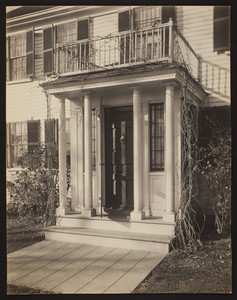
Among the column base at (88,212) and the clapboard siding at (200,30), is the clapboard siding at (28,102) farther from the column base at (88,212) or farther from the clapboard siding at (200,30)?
the clapboard siding at (200,30)

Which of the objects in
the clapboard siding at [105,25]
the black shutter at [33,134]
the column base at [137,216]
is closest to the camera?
the column base at [137,216]

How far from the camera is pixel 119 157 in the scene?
22.2ft

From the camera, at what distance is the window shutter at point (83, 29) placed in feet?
28.3

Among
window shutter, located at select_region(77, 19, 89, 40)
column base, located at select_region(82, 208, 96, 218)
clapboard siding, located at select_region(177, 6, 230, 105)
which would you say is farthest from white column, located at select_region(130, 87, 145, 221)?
window shutter, located at select_region(77, 19, 89, 40)

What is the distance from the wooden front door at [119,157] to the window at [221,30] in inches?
104

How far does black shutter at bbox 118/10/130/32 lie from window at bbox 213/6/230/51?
2.33 meters

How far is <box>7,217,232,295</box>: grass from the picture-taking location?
12.8 ft

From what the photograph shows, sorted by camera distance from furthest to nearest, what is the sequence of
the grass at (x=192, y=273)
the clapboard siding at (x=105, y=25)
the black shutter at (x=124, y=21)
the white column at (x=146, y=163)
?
the clapboard siding at (x=105, y=25) → the black shutter at (x=124, y=21) → the white column at (x=146, y=163) → the grass at (x=192, y=273)

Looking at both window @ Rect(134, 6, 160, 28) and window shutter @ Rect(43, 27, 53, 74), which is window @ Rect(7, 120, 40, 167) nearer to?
window shutter @ Rect(43, 27, 53, 74)

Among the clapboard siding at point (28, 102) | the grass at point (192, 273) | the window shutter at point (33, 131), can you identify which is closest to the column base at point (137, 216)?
the grass at point (192, 273)

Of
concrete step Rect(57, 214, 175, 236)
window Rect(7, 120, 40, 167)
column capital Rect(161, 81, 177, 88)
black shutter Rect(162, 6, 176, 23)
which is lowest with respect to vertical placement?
concrete step Rect(57, 214, 175, 236)

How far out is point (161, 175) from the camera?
6160 millimetres

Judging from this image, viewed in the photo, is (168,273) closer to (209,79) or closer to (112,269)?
(112,269)

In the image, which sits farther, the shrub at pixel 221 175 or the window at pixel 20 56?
the window at pixel 20 56
